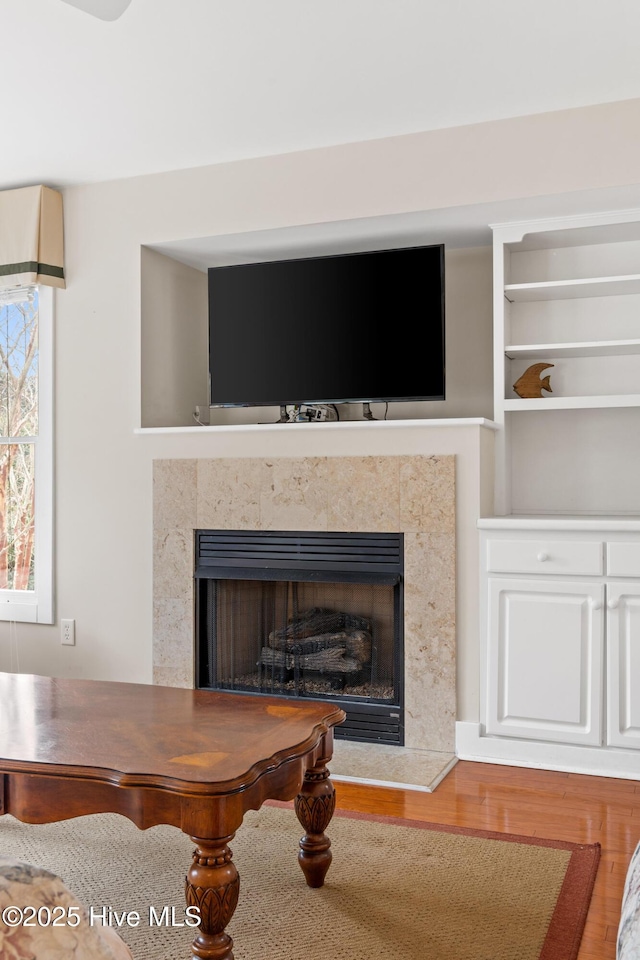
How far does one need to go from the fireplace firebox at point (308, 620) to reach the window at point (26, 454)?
867mm

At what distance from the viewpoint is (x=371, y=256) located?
3809 mm

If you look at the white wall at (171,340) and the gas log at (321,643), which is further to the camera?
the white wall at (171,340)

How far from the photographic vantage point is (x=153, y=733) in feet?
6.79

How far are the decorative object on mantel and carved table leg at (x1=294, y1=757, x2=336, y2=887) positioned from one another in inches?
79.7

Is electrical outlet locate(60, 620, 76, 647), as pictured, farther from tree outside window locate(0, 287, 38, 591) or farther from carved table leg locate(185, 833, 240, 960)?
carved table leg locate(185, 833, 240, 960)

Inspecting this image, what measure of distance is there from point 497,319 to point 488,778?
184cm

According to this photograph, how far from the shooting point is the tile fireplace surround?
3.49 metres

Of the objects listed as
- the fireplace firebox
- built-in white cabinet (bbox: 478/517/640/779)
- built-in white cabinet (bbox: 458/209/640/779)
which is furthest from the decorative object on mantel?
the fireplace firebox

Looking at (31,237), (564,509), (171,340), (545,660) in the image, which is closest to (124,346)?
(171,340)

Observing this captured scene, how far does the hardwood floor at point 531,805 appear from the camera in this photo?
266 centimetres

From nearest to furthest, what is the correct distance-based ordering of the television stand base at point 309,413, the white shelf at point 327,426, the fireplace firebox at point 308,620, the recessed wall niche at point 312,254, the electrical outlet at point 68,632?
1. the white shelf at point 327,426
2. the fireplace firebox at point 308,620
3. the recessed wall niche at point 312,254
4. the television stand base at point 309,413
5. the electrical outlet at point 68,632

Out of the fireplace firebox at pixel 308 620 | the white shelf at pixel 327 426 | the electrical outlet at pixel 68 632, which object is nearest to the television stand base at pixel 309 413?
the white shelf at pixel 327 426

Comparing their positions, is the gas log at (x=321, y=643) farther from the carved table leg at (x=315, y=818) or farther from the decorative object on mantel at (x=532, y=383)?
the carved table leg at (x=315, y=818)

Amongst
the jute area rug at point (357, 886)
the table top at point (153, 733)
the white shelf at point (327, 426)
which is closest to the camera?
the table top at point (153, 733)
